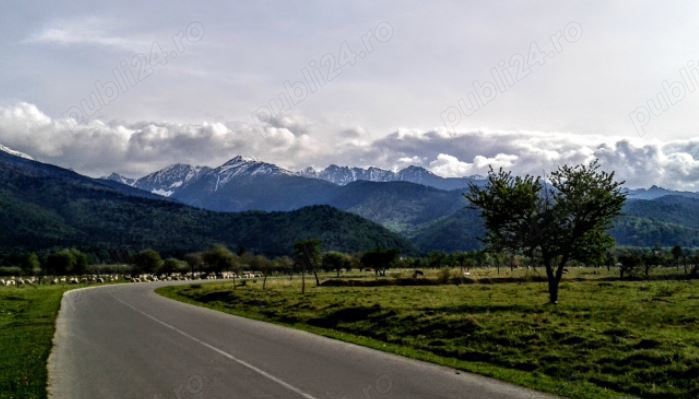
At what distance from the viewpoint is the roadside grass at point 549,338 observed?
15570 millimetres

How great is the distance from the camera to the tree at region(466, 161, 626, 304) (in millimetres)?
38844

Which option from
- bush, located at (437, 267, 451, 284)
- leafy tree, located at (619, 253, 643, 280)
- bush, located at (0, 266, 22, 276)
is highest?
leafy tree, located at (619, 253, 643, 280)

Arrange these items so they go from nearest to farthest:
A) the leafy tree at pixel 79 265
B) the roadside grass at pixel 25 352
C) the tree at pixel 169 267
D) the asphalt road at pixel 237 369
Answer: the asphalt road at pixel 237 369
the roadside grass at pixel 25 352
the leafy tree at pixel 79 265
the tree at pixel 169 267

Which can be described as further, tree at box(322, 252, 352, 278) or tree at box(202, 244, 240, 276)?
tree at box(202, 244, 240, 276)

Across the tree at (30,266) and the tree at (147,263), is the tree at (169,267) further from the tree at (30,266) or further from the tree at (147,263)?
the tree at (30,266)

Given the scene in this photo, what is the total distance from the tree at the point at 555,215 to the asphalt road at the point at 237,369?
67.5 feet

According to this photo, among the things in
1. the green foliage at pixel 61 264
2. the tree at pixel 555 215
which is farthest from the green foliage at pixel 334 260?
the tree at pixel 555 215

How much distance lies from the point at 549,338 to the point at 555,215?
66.0 ft

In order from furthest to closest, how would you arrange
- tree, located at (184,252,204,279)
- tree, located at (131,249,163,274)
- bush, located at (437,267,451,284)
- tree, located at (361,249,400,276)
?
tree, located at (184,252,204,279) → tree, located at (131,249,163,274) → tree, located at (361,249,400,276) → bush, located at (437,267,451,284)

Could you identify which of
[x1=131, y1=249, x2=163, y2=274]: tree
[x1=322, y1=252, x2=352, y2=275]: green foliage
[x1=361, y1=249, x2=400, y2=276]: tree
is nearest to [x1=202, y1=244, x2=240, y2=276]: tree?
[x1=131, y1=249, x2=163, y2=274]: tree

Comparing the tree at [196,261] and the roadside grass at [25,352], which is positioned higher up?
the tree at [196,261]

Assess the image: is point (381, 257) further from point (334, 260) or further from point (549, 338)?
point (549, 338)

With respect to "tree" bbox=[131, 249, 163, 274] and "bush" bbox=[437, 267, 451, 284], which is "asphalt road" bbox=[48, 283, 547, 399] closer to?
"bush" bbox=[437, 267, 451, 284]

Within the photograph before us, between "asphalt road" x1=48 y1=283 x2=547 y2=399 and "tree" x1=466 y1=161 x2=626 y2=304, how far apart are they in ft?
67.5
